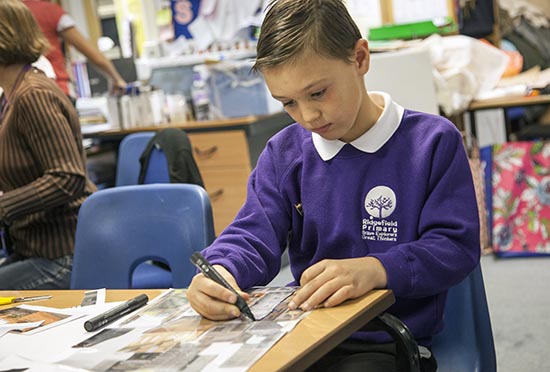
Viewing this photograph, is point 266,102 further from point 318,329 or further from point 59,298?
point 318,329

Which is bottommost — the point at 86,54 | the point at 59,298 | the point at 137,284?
the point at 137,284

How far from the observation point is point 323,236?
1.52m

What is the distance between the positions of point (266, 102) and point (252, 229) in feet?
9.00

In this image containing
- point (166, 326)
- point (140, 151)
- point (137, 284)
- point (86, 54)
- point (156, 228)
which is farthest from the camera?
point (86, 54)

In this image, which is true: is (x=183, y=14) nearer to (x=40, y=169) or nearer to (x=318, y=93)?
(x=40, y=169)

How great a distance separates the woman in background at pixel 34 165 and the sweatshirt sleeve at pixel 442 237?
1.26 meters

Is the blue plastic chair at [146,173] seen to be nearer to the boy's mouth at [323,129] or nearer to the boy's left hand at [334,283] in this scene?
the boy's mouth at [323,129]

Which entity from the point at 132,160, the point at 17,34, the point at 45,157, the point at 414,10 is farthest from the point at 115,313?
the point at 414,10

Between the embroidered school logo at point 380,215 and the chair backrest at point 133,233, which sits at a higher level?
the embroidered school logo at point 380,215

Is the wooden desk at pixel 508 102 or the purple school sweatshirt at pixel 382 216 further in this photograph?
the wooden desk at pixel 508 102

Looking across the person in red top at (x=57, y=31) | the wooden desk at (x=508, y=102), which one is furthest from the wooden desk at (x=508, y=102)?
the person in red top at (x=57, y=31)

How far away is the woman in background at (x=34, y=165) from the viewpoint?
2330 millimetres

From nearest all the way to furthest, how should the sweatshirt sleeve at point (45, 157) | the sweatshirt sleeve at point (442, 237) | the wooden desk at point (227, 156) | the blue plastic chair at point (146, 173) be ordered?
the sweatshirt sleeve at point (442, 237)
the sweatshirt sleeve at point (45, 157)
the blue plastic chair at point (146, 173)
the wooden desk at point (227, 156)

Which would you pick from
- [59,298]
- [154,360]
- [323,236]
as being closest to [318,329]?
[154,360]
